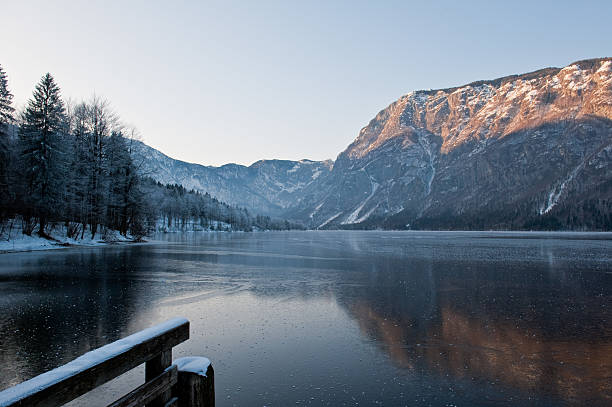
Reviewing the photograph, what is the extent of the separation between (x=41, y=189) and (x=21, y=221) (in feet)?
25.8

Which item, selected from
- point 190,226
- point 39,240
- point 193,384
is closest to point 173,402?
point 193,384

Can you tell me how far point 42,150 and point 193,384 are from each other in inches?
2109

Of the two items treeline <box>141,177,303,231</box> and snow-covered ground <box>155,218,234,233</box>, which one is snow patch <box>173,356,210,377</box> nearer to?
treeline <box>141,177,303,231</box>

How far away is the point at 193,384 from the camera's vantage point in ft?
16.1

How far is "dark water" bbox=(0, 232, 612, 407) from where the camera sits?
782cm

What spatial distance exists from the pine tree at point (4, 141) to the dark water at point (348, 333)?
82.4 feet

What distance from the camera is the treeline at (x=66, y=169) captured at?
148 ft

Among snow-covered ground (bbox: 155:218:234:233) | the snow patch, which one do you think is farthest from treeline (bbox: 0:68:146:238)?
snow-covered ground (bbox: 155:218:234:233)

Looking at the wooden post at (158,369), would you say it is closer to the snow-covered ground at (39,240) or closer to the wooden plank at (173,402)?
the wooden plank at (173,402)

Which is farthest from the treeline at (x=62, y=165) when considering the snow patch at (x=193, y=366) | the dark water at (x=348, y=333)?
the snow patch at (x=193, y=366)

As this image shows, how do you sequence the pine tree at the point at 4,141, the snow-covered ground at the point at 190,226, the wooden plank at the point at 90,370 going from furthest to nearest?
the snow-covered ground at the point at 190,226, the pine tree at the point at 4,141, the wooden plank at the point at 90,370

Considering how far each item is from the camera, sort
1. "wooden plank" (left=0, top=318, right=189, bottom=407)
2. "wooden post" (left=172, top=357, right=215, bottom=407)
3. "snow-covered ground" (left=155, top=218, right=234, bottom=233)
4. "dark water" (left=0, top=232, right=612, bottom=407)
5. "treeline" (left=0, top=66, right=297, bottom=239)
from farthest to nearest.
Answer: "snow-covered ground" (left=155, top=218, right=234, bottom=233), "treeline" (left=0, top=66, right=297, bottom=239), "dark water" (left=0, top=232, right=612, bottom=407), "wooden post" (left=172, top=357, right=215, bottom=407), "wooden plank" (left=0, top=318, right=189, bottom=407)

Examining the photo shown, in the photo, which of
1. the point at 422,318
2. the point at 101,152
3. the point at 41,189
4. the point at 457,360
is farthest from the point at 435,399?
the point at 101,152

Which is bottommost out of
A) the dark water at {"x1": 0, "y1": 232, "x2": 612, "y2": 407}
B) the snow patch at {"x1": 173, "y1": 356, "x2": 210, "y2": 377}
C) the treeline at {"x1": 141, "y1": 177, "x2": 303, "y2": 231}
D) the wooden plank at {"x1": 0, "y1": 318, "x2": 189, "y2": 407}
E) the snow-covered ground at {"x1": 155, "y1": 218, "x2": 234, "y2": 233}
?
the dark water at {"x1": 0, "y1": 232, "x2": 612, "y2": 407}
